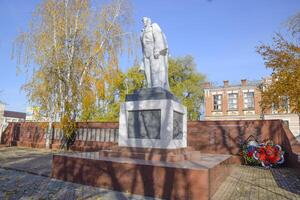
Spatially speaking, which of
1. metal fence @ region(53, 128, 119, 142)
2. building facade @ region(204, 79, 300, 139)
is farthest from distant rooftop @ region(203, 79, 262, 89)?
metal fence @ region(53, 128, 119, 142)

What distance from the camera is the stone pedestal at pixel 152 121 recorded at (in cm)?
788

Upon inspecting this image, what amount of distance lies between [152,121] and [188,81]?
83.6 ft

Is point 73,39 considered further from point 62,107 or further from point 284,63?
point 284,63

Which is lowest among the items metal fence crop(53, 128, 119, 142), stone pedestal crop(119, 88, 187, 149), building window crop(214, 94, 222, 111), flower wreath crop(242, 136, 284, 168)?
flower wreath crop(242, 136, 284, 168)

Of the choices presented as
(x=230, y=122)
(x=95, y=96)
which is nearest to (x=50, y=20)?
(x=95, y=96)

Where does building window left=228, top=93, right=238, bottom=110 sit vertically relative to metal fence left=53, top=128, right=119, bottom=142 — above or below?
above

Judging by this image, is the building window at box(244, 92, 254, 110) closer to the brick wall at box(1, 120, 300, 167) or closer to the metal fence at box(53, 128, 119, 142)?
the brick wall at box(1, 120, 300, 167)

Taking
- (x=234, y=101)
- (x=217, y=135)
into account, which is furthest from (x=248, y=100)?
(x=217, y=135)

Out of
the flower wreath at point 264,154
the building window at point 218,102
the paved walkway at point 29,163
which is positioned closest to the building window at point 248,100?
the building window at point 218,102

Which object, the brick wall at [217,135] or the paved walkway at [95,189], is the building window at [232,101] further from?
the paved walkway at [95,189]

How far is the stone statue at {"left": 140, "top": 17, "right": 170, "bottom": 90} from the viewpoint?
9195 mm

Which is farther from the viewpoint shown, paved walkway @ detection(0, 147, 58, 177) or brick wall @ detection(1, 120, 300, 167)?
brick wall @ detection(1, 120, 300, 167)

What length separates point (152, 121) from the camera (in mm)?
8180

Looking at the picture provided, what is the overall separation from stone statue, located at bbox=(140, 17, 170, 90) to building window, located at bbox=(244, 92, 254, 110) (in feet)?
99.0
